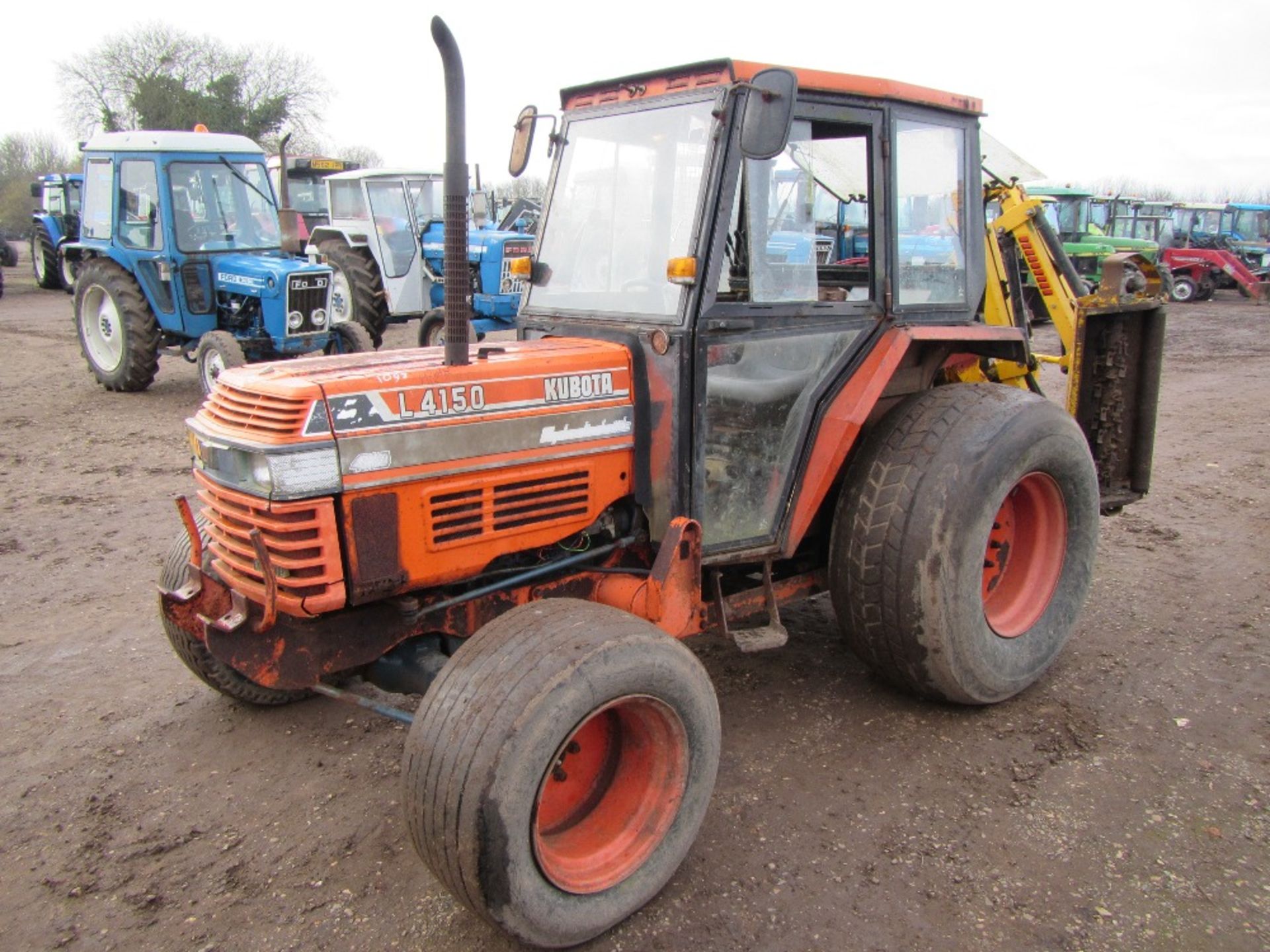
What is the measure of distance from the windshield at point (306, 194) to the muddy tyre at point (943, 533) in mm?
20391

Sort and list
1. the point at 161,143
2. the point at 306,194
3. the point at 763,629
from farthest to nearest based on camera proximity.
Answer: the point at 306,194, the point at 161,143, the point at 763,629

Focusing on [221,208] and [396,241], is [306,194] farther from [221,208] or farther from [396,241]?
[221,208]

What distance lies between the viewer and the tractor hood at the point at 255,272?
9336 millimetres

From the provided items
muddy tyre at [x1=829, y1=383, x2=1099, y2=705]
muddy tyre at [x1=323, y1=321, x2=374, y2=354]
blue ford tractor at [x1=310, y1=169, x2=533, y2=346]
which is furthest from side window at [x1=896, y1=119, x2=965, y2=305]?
blue ford tractor at [x1=310, y1=169, x2=533, y2=346]

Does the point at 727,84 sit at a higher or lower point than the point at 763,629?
higher

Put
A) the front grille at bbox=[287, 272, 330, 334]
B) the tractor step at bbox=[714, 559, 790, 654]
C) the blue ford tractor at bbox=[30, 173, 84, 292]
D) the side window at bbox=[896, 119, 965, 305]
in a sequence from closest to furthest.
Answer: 1. the tractor step at bbox=[714, 559, 790, 654]
2. the side window at bbox=[896, 119, 965, 305]
3. the front grille at bbox=[287, 272, 330, 334]
4. the blue ford tractor at bbox=[30, 173, 84, 292]

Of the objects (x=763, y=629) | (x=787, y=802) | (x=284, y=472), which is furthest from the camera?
(x=763, y=629)

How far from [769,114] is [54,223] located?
21.4 meters

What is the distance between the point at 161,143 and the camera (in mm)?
9266

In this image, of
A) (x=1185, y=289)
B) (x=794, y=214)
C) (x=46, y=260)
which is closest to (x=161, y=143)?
(x=794, y=214)

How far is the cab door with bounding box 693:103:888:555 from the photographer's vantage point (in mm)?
3088

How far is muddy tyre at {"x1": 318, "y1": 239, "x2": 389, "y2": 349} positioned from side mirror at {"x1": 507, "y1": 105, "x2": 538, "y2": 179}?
9.15 metres

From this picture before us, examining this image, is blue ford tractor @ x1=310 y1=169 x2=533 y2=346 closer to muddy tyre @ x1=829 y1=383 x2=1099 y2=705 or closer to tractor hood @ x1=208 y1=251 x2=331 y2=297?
tractor hood @ x1=208 y1=251 x2=331 y2=297

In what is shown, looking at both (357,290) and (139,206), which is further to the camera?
(357,290)
